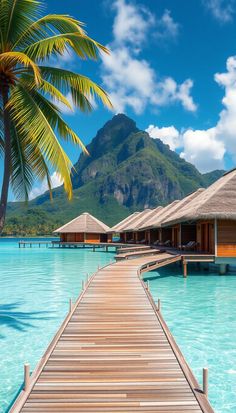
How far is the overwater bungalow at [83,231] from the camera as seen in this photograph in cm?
4609

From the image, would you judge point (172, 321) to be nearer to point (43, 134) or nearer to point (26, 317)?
point (26, 317)

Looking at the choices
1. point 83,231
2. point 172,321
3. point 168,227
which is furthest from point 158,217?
point 172,321

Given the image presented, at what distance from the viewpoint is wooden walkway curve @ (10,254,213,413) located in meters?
3.61

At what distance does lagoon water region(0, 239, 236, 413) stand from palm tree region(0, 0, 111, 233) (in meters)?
2.77

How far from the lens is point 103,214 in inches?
5261

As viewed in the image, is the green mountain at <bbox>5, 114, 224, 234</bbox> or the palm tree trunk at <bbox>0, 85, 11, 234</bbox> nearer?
the palm tree trunk at <bbox>0, 85, 11, 234</bbox>

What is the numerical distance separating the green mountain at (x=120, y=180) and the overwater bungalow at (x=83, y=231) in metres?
63.5

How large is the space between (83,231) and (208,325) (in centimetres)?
3724

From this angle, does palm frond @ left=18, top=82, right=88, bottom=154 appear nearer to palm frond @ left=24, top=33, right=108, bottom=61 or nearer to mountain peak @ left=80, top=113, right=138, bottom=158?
palm frond @ left=24, top=33, right=108, bottom=61

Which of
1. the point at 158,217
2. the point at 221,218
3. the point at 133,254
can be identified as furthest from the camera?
the point at 158,217

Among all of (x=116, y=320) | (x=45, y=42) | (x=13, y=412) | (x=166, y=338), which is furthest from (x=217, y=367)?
(x=45, y=42)

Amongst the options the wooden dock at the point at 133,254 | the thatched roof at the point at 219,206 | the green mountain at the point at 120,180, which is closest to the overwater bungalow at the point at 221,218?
the thatched roof at the point at 219,206

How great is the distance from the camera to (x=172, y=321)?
369 inches

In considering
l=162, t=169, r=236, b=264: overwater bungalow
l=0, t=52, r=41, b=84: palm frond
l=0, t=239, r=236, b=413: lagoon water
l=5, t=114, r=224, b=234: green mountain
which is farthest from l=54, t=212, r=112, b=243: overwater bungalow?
l=5, t=114, r=224, b=234: green mountain
